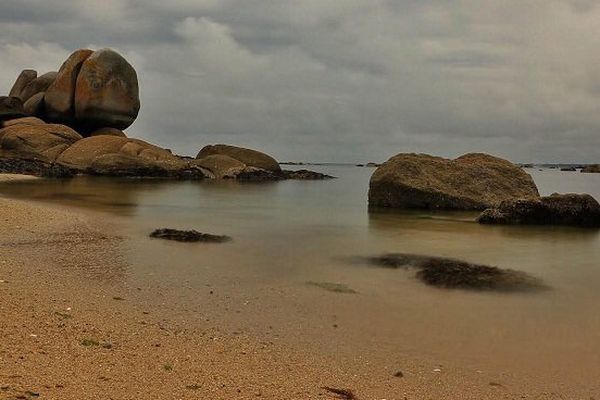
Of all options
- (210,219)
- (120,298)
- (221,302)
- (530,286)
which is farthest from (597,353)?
(210,219)

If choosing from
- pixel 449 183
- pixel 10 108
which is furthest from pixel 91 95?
pixel 449 183

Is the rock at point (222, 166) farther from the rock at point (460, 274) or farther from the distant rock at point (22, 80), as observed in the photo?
the rock at point (460, 274)

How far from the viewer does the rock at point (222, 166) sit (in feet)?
165

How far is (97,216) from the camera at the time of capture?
694 inches

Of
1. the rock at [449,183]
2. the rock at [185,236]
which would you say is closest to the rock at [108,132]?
the rock at [449,183]

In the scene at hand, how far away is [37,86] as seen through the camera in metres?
52.1

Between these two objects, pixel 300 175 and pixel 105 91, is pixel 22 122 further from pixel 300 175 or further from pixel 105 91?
pixel 300 175

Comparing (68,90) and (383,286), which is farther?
(68,90)

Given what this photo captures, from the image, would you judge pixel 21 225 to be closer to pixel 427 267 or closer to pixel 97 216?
pixel 97 216

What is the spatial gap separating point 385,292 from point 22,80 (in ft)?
176

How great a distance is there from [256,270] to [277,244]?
3.55 meters

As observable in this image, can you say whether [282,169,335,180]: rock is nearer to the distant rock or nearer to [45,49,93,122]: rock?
[45,49,93,122]: rock

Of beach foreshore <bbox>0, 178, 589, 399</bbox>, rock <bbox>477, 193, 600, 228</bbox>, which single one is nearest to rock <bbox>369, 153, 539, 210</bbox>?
rock <bbox>477, 193, 600, 228</bbox>

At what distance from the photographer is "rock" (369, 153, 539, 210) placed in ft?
76.6
